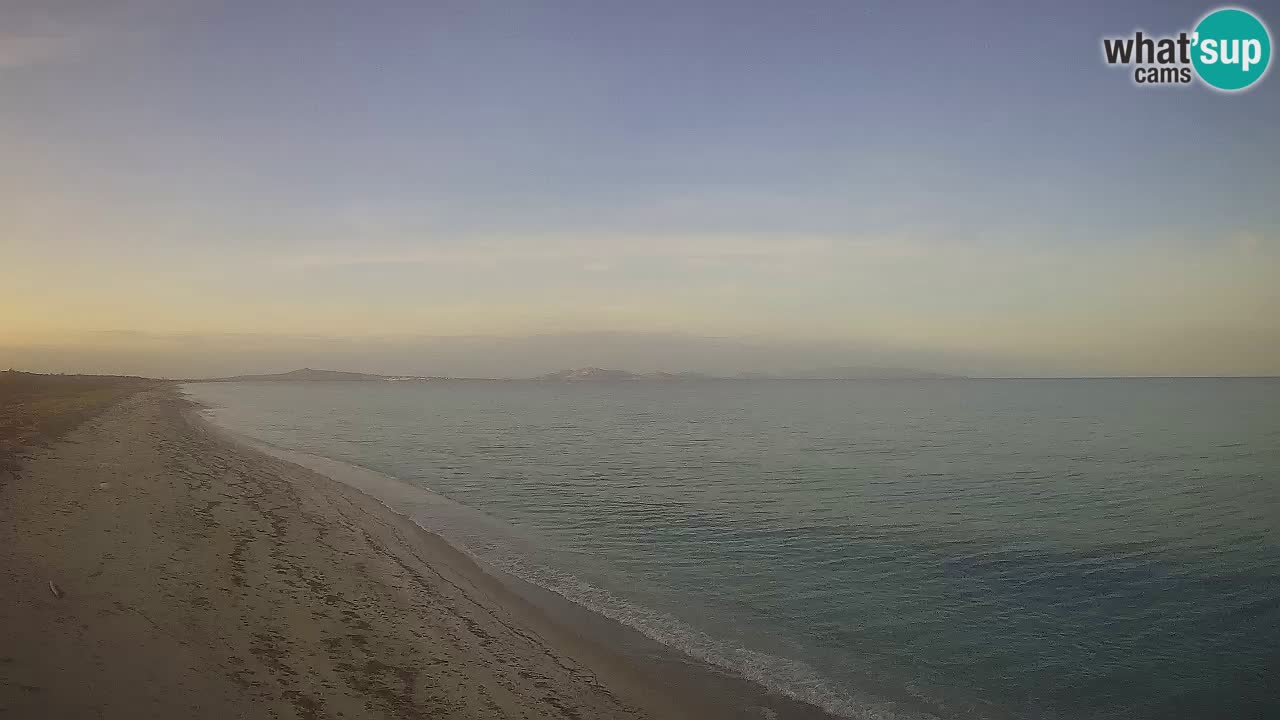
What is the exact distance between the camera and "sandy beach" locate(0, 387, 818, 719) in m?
9.94

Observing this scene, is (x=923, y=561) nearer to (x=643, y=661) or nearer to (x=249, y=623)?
(x=643, y=661)

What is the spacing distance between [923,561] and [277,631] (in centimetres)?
1783

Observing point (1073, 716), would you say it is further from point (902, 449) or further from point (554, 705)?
point (902, 449)

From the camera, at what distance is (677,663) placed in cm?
1339

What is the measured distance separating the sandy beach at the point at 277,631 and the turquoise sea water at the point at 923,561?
2.04 metres

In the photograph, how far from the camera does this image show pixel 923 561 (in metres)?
20.8

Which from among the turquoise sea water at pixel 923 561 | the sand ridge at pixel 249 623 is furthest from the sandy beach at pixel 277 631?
the turquoise sea water at pixel 923 561

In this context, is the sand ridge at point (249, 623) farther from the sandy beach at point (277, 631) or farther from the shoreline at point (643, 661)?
the shoreline at point (643, 661)

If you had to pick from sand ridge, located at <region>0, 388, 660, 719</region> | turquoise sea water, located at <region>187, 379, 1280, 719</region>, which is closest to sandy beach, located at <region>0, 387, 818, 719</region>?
sand ridge, located at <region>0, 388, 660, 719</region>

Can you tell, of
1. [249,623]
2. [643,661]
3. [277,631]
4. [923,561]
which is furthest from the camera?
[923,561]

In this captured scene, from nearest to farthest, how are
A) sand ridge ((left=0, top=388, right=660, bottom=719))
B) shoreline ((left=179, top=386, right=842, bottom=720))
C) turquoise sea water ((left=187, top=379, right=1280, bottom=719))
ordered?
sand ridge ((left=0, top=388, right=660, bottom=719)), shoreline ((left=179, top=386, right=842, bottom=720)), turquoise sea water ((left=187, top=379, right=1280, bottom=719))

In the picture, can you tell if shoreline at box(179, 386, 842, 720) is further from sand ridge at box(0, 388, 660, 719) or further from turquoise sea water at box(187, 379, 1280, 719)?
turquoise sea water at box(187, 379, 1280, 719)

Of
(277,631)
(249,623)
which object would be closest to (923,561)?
(277,631)

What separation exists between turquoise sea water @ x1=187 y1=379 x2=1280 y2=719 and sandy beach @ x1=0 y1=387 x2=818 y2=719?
204 cm
